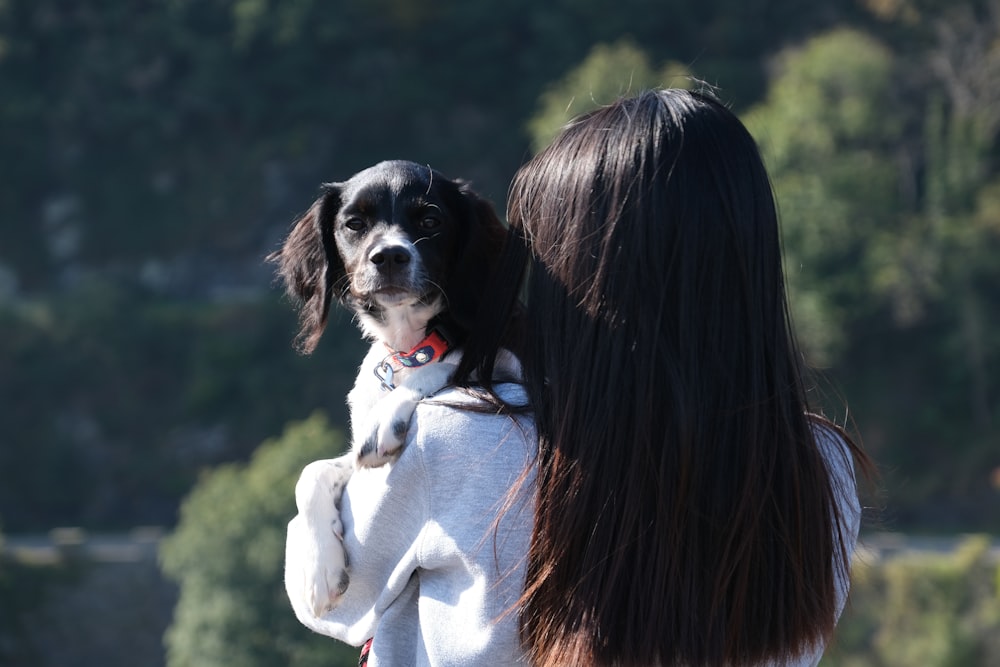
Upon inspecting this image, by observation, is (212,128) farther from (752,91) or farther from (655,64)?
(752,91)

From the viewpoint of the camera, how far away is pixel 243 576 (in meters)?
24.7

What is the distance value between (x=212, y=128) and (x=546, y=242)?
38431mm

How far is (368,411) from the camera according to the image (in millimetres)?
3002

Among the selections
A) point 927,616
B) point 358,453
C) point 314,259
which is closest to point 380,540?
point 358,453

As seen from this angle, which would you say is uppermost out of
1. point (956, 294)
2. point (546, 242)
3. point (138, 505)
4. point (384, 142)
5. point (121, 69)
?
point (546, 242)

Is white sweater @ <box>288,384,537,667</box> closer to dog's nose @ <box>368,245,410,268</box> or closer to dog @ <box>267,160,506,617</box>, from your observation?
dog @ <box>267,160,506,617</box>

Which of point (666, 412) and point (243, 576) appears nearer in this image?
point (666, 412)

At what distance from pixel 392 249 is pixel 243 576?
73.3 ft

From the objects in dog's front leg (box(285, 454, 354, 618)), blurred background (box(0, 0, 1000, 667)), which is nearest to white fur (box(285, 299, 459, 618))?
dog's front leg (box(285, 454, 354, 618))

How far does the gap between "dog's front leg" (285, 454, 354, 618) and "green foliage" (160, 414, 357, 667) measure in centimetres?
2082

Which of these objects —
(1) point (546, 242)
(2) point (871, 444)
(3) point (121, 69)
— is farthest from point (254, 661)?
(1) point (546, 242)

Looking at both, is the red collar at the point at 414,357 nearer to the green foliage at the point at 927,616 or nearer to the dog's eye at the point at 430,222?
the dog's eye at the point at 430,222

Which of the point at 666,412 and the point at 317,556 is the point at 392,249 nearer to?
the point at 317,556

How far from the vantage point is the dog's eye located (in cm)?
341
